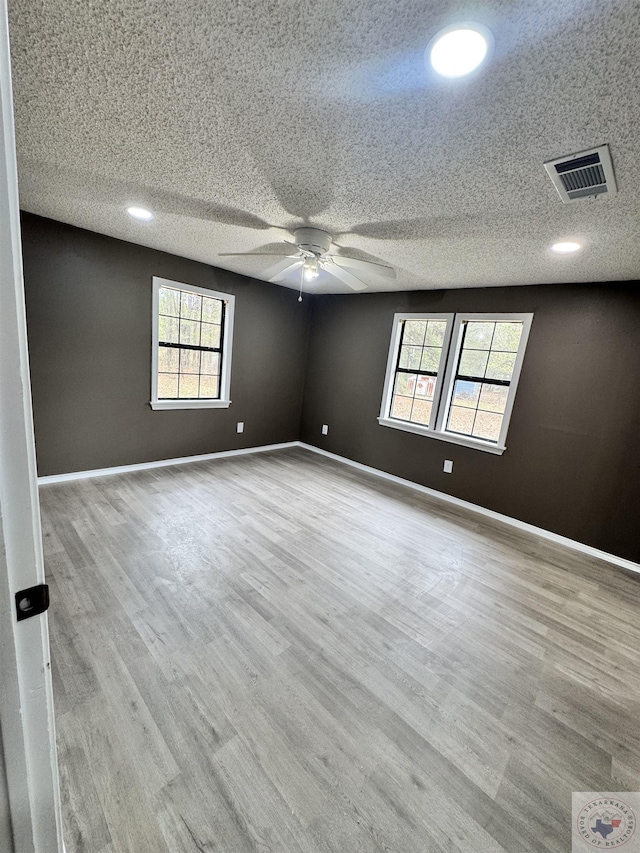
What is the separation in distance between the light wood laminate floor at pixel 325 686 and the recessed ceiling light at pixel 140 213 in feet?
7.98

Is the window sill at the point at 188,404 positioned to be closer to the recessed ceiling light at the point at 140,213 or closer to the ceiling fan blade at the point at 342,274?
the recessed ceiling light at the point at 140,213

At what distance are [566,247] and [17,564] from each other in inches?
125

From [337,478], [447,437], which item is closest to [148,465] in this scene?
[337,478]

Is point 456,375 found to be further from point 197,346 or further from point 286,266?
point 197,346

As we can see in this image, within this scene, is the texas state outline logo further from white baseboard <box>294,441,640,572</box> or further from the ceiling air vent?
the ceiling air vent

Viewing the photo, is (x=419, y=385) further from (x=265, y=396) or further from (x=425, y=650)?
(x=425, y=650)

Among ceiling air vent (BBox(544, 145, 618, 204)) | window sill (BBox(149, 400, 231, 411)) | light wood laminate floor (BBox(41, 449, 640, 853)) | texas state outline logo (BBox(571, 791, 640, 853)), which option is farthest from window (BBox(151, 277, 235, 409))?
texas state outline logo (BBox(571, 791, 640, 853))

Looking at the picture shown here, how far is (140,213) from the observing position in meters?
2.61

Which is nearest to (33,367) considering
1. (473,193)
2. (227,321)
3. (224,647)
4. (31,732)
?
(227,321)

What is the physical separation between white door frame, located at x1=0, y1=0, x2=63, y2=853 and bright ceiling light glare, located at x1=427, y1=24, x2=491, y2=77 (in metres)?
1.05

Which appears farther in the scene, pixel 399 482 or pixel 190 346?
pixel 399 482

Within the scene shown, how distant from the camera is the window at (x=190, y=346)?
3.87 metres

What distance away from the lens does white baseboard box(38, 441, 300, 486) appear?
3.42 metres

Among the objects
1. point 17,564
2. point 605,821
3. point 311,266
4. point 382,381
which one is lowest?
point 605,821
